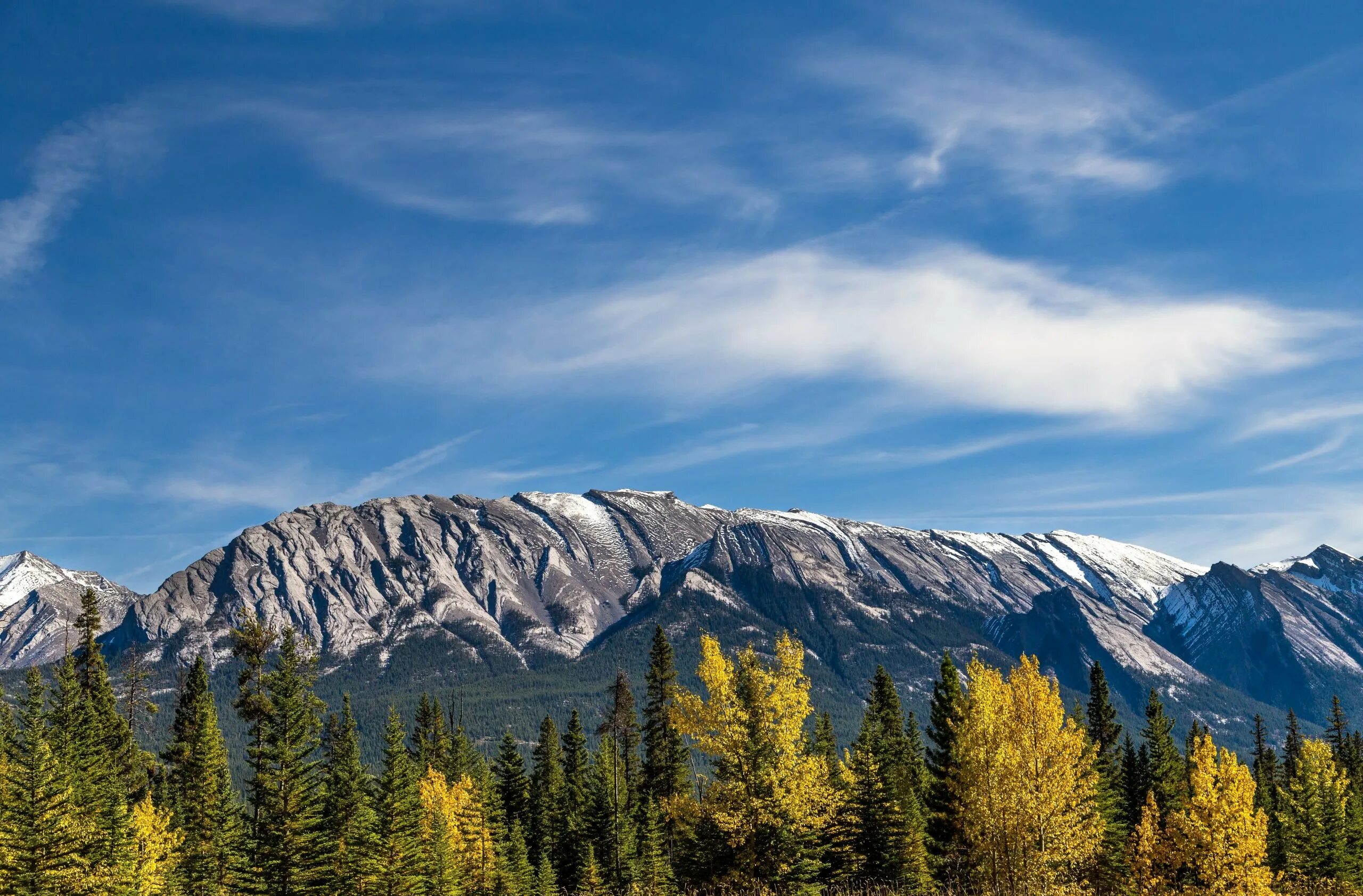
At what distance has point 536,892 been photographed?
77.2 m

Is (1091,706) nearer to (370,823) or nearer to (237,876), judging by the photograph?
(370,823)

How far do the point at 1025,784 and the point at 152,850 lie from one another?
169 feet

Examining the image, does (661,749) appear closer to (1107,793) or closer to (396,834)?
(396,834)

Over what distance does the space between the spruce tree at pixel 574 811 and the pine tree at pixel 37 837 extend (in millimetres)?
37084

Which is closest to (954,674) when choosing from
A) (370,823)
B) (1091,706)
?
(1091,706)

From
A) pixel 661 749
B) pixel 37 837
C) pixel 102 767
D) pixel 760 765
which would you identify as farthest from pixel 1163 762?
pixel 102 767

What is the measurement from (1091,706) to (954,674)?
3010 centimetres

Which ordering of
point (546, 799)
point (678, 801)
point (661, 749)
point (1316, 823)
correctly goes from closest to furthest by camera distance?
point (678, 801) → point (1316, 823) → point (661, 749) → point (546, 799)

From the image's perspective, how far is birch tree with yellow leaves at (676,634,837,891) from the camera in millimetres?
40938

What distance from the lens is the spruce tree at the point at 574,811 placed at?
82.8 meters

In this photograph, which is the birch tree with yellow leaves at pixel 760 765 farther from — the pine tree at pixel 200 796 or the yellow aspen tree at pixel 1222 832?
the pine tree at pixel 200 796

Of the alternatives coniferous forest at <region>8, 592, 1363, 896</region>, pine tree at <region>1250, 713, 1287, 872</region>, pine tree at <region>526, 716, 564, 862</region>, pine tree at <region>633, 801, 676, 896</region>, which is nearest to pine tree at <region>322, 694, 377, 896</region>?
coniferous forest at <region>8, 592, 1363, 896</region>

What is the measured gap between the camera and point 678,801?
44.1 m

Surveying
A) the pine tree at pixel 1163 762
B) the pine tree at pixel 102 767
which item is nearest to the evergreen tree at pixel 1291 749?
the pine tree at pixel 1163 762
